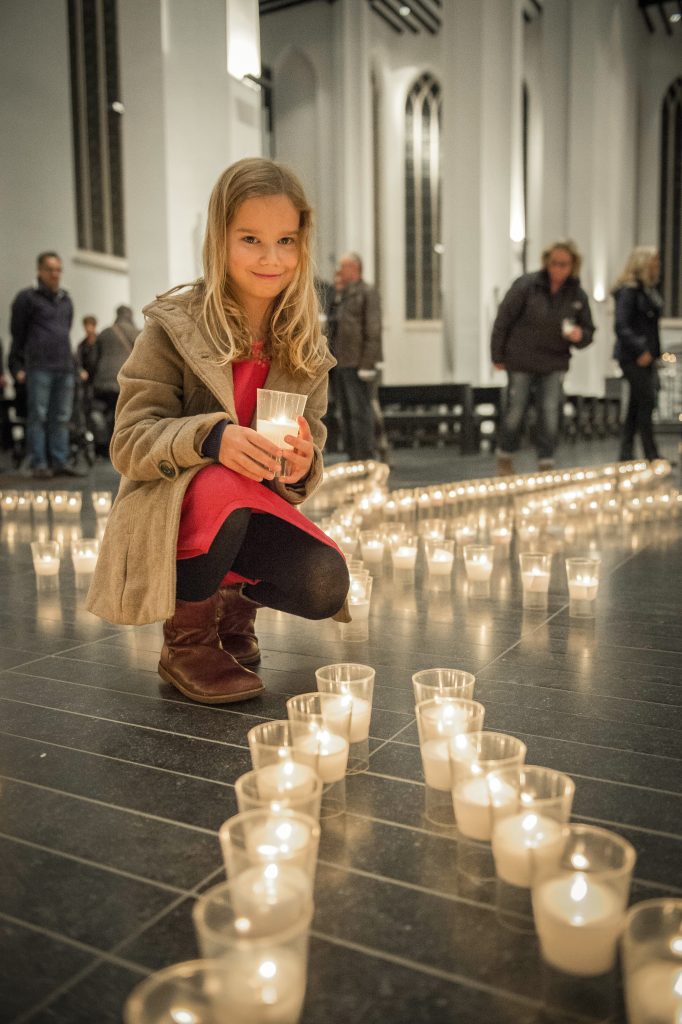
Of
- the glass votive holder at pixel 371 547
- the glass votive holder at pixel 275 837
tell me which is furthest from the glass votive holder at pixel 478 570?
the glass votive holder at pixel 275 837

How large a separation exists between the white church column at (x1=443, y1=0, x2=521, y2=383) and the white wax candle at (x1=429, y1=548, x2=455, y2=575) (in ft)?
29.2

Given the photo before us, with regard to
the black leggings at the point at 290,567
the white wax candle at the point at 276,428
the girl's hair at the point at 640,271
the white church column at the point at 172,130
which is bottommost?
the black leggings at the point at 290,567

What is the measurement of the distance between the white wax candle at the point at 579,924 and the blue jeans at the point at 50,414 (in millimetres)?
6434

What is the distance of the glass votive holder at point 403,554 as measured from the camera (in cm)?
338

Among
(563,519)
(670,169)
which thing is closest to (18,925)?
(563,519)

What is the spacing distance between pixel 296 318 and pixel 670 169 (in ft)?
56.5

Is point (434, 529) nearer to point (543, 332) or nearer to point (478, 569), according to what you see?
point (478, 569)

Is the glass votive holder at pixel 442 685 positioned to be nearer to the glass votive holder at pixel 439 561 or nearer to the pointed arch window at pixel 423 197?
the glass votive holder at pixel 439 561

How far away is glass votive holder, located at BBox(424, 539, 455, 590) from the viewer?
3247 millimetres

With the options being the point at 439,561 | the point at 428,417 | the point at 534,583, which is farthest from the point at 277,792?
the point at 428,417

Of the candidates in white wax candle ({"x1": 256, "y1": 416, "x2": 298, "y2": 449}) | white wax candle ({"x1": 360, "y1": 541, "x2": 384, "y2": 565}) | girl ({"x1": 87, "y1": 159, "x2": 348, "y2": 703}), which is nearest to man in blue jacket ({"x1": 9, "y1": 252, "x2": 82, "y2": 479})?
white wax candle ({"x1": 360, "y1": 541, "x2": 384, "y2": 565})

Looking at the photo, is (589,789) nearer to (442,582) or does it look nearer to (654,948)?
(654,948)

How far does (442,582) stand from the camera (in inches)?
128

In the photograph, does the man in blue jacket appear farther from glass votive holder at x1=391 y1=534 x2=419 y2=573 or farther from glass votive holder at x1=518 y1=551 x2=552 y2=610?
glass votive holder at x1=518 y1=551 x2=552 y2=610
